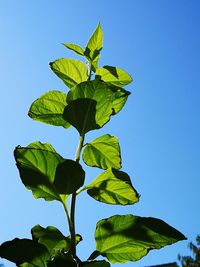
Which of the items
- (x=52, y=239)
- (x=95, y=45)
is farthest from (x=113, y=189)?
(x=95, y=45)

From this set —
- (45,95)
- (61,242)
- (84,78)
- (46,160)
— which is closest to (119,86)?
(84,78)

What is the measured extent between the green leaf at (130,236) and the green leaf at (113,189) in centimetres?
12

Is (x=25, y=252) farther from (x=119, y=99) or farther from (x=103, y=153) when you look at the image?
(x=119, y=99)

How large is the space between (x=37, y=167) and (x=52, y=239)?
21 cm

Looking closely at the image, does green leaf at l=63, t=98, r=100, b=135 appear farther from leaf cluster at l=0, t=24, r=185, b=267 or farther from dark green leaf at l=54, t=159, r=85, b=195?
dark green leaf at l=54, t=159, r=85, b=195

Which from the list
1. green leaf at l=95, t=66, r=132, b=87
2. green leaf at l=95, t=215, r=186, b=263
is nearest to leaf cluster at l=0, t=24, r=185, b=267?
green leaf at l=95, t=215, r=186, b=263

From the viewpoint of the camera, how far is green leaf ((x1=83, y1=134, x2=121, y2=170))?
1390 millimetres

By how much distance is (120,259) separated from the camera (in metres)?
1.18

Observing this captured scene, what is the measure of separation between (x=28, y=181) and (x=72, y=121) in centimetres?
27

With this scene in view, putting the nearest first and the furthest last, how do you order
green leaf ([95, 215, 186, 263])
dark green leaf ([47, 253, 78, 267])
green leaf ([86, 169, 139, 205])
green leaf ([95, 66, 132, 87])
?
1. dark green leaf ([47, 253, 78, 267])
2. green leaf ([95, 215, 186, 263])
3. green leaf ([86, 169, 139, 205])
4. green leaf ([95, 66, 132, 87])

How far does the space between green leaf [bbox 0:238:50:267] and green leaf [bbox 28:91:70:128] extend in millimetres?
539

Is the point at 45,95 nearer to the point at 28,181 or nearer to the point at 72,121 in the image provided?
the point at 72,121

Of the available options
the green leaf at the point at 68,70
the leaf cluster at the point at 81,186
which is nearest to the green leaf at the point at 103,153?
the leaf cluster at the point at 81,186

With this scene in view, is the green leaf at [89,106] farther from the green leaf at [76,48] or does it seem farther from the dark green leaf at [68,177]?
the green leaf at [76,48]
